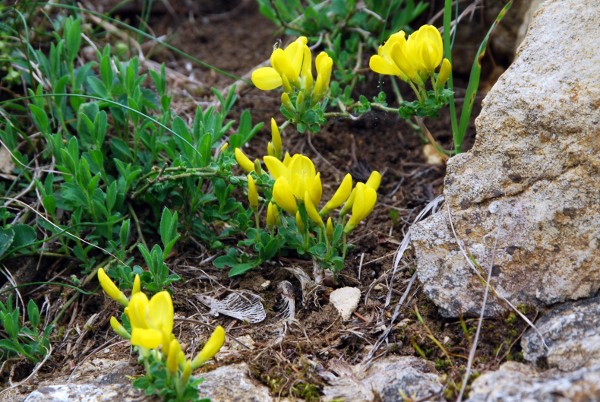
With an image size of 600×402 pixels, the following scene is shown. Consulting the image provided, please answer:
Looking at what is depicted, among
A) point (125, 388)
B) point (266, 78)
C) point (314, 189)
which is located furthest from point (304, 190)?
point (125, 388)

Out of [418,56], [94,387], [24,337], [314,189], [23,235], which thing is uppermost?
[418,56]

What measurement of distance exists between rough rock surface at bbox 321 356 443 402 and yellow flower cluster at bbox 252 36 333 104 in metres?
0.99

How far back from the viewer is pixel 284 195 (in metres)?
2.43

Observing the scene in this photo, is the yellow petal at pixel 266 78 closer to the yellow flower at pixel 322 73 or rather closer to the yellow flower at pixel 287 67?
the yellow flower at pixel 287 67

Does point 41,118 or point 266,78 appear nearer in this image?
point 266,78

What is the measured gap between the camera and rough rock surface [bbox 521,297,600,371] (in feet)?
6.42

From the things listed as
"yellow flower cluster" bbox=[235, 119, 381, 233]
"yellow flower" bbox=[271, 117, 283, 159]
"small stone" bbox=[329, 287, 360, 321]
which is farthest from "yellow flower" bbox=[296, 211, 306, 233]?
"yellow flower" bbox=[271, 117, 283, 159]

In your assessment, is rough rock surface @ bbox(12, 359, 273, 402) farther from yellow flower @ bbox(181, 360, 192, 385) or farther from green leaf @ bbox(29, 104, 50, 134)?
green leaf @ bbox(29, 104, 50, 134)

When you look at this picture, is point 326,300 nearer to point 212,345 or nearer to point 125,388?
point 212,345

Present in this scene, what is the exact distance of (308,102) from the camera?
8.93ft

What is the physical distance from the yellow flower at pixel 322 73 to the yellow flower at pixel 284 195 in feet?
1.45

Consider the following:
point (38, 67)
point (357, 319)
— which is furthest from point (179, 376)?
point (38, 67)

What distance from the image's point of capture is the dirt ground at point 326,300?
2229 mm

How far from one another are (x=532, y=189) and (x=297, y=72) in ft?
2.98
